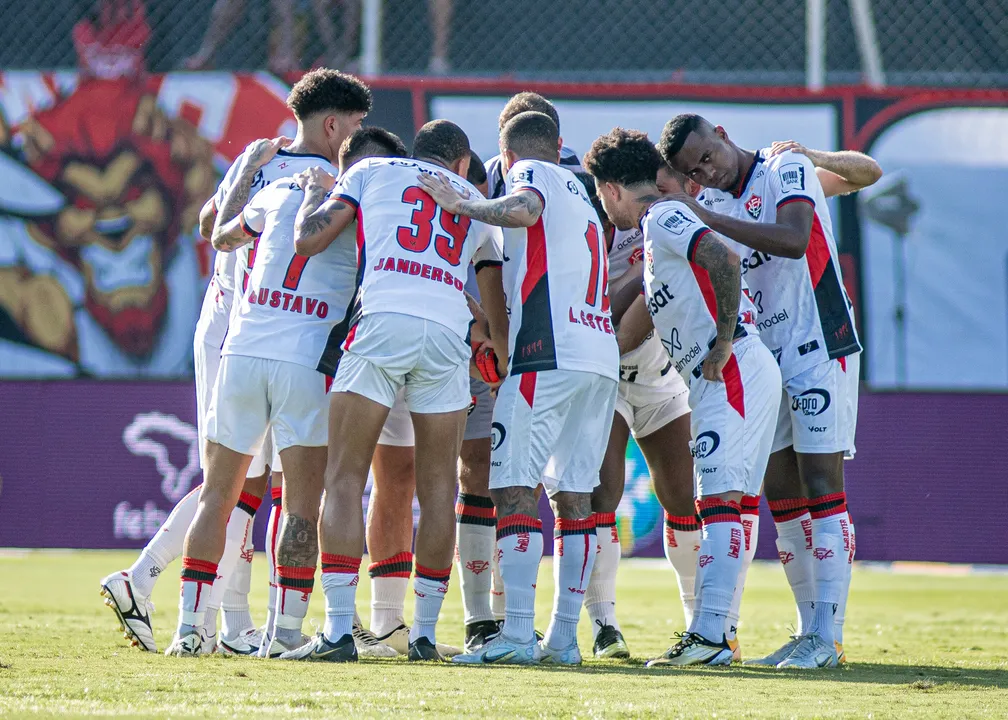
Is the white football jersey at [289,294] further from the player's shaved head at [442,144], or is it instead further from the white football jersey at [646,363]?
the white football jersey at [646,363]

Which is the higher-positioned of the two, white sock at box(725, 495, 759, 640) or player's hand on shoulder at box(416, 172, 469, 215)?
player's hand on shoulder at box(416, 172, 469, 215)

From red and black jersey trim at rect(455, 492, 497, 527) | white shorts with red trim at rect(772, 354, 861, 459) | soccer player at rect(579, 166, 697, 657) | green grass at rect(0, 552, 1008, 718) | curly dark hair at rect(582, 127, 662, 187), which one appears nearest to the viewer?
green grass at rect(0, 552, 1008, 718)

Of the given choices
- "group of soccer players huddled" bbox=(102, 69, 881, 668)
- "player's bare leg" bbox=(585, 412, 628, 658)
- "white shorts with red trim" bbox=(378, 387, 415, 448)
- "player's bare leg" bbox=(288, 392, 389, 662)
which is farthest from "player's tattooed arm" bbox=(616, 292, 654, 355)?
"player's bare leg" bbox=(288, 392, 389, 662)

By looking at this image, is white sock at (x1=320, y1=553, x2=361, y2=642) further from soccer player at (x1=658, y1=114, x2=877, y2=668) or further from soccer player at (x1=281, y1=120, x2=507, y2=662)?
soccer player at (x1=658, y1=114, x2=877, y2=668)

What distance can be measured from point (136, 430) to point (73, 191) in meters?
2.08

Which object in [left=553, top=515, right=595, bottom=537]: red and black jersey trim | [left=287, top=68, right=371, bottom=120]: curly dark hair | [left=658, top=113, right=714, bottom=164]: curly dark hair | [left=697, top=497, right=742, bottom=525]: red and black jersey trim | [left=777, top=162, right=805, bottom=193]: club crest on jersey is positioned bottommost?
[left=553, top=515, right=595, bottom=537]: red and black jersey trim

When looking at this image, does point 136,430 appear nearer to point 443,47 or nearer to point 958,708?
point 443,47

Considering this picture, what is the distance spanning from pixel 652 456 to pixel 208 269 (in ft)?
17.5

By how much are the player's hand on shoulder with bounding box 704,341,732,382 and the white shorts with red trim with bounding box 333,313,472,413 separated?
94cm

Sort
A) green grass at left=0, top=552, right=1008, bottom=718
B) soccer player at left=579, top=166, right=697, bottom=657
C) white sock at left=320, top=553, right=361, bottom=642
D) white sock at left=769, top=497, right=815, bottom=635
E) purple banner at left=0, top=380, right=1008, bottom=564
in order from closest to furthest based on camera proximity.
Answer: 1. green grass at left=0, top=552, right=1008, bottom=718
2. white sock at left=320, top=553, right=361, bottom=642
3. white sock at left=769, top=497, right=815, bottom=635
4. soccer player at left=579, top=166, right=697, bottom=657
5. purple banner at left=0, top=380, right=1008, bottom=564

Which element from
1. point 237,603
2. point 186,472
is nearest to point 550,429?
point 237,603

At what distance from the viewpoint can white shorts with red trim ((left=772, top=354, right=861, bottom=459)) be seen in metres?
4.93

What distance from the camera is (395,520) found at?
5.02m

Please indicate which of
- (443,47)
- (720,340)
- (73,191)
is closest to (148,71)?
(73,191)
